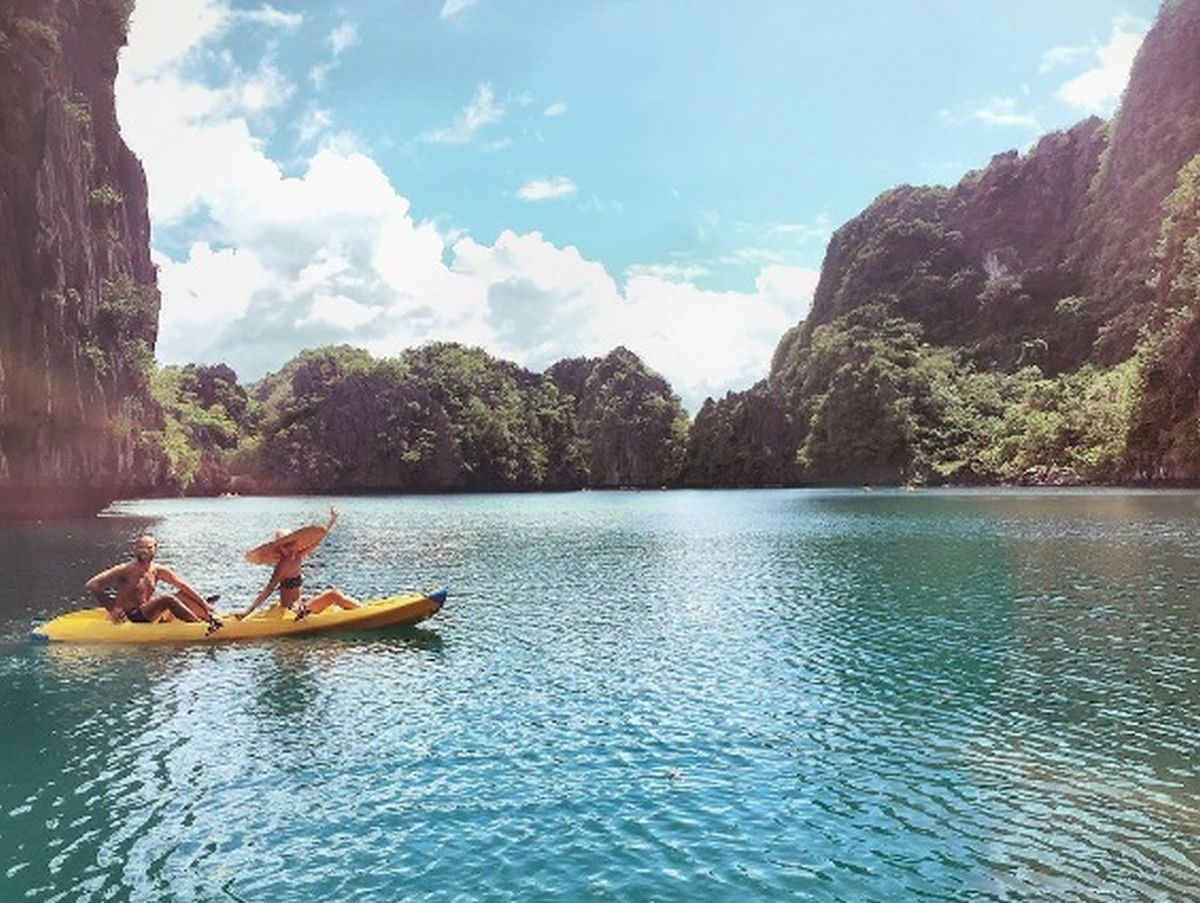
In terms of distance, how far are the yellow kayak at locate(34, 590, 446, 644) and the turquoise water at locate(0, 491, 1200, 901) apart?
1.68 ft

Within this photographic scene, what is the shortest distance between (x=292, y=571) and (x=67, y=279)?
50.3 meters

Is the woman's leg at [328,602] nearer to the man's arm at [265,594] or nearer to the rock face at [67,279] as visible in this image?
the man's arm at [265,594]

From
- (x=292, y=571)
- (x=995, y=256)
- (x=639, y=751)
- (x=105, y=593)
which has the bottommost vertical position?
(x=639, y=751)

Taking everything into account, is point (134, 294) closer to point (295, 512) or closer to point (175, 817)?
point (295, 512)

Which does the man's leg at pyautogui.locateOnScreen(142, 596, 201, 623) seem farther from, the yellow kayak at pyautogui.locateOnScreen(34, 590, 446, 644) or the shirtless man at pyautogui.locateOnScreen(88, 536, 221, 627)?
the yellow kayak at pyautogui.locateOnScreen(34, 590, 446, 644)

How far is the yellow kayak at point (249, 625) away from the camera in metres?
21.1

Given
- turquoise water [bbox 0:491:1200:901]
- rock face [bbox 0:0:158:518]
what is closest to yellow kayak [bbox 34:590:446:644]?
turquoise water [bbox 0:491:1200:901]

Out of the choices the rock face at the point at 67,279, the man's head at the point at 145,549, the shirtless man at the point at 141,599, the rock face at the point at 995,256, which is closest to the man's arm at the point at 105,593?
the shirtless man at the point at 141,599

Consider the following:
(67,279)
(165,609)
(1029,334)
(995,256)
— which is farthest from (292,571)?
(995,256)

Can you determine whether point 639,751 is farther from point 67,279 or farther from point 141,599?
point 67,279

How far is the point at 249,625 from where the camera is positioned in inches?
864

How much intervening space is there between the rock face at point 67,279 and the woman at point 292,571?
136 feet

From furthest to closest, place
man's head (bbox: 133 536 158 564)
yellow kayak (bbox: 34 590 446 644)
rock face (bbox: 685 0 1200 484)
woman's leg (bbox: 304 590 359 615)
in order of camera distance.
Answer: rock face (bbox: 685 0 1200 484) < woman's leg (bbox: 304 590 359 615) < yellow kayak (bbox: 34 590 446 644) < man's head (bbox: 133 536 158 564)

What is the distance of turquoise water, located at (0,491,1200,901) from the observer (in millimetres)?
9438
